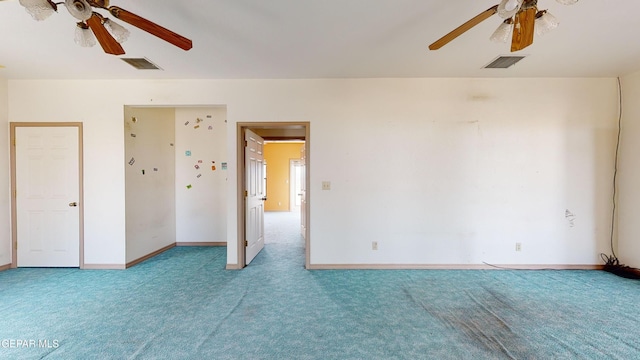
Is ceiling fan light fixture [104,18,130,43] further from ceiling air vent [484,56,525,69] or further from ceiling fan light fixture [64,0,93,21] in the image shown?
ceiling air vent [484,56,525,69]

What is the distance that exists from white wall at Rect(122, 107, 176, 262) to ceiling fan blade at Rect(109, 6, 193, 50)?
2.36m

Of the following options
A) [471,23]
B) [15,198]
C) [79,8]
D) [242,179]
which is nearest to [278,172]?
[242,179]

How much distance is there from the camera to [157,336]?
2.00 meters

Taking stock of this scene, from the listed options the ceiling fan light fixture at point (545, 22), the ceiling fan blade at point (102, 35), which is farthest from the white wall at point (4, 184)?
the ceiling fan light fixture at point (545, 22)

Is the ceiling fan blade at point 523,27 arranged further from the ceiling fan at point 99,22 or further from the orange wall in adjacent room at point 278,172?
the orange wall in adjacent room at point 278,172

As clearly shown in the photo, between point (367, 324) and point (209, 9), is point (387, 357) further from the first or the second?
point (209, 9)

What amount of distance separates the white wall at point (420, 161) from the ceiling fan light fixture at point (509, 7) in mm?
1747

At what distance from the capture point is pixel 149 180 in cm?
398

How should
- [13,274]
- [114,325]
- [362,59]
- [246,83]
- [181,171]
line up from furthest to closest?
[181,171] → [246,83] → [13,274] → [362,59] → [114,325]

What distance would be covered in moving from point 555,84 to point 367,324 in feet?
12.9

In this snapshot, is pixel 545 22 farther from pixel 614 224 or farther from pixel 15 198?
pixel 15 198

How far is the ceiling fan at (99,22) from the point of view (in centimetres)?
148

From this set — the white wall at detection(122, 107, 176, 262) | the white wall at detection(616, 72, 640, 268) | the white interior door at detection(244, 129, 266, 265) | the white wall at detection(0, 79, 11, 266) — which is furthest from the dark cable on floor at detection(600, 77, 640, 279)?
the white wall at detection(0, 79, 11, 266)

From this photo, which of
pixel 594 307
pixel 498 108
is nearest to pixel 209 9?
pixel 498 108
